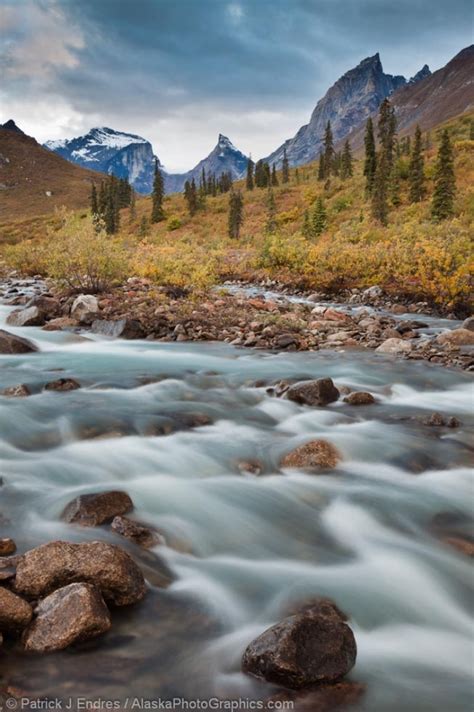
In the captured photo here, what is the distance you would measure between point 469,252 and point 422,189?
2852 centimetres

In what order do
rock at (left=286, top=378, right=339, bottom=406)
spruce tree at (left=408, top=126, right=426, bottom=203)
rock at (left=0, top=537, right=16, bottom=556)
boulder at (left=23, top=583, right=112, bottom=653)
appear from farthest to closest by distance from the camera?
spruce tree at (left=408, top=126, right=426, bottom=203) → rock at (left=286, top=378, right=339, bottom=406) → rock at (left=0, top=537, right=16, bottom=556) → boulder at (left=23, top=583, right=112, bottom=653)

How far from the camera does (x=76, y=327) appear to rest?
13.1 m

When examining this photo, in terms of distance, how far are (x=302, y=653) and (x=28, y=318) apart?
1236 centimetres

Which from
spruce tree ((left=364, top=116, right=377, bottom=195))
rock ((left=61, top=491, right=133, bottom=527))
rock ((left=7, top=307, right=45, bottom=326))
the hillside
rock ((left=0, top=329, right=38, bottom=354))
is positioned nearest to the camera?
rock ((left=61, top=491, right=133, bottom=527))

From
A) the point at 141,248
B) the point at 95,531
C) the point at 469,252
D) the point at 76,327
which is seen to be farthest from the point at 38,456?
the point at 141,248

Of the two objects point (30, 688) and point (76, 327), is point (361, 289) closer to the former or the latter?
point (76, 327)

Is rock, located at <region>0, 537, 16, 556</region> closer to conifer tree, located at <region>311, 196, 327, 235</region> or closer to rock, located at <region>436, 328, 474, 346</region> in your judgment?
rock, located at <region>436, 328, 474, 346</region>

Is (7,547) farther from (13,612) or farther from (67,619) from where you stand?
(67,619)

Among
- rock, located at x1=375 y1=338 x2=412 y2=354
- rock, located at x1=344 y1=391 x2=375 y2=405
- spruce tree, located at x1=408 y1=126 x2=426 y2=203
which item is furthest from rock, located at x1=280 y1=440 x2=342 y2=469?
spruce tree, located at x1=408 y1=126 x2=426 y2=203

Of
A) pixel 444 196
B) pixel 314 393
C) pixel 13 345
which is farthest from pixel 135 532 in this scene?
pixel 444 196

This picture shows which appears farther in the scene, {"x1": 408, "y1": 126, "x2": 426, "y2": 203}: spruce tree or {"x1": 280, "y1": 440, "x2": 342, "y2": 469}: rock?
{"x1": 408, "y1": 126, "x2": 426, "y2": 203}: spruce tree

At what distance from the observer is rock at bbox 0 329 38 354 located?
407 inches

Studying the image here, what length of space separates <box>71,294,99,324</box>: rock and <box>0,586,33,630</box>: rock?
435 inches

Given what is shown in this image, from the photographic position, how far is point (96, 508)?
4.09 meters
